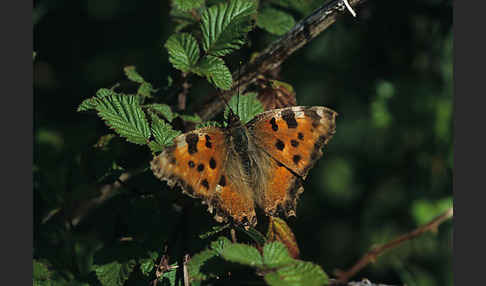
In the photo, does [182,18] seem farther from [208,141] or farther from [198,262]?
[198,262]

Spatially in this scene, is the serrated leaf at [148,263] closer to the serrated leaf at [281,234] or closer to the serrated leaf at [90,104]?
the serrated leaf at [281,234]

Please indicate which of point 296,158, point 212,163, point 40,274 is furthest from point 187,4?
point 40,274

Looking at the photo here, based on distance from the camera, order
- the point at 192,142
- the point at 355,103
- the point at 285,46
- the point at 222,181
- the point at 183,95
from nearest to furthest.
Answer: the point at 192,142 < the point at 222,181 < the point at 285,46 < the point at 183,95 < the point at 355,103

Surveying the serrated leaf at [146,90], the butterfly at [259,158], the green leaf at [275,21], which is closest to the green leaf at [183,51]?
the serrated leaf at [146,90]

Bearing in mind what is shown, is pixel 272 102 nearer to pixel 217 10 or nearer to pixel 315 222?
pixel 217 10

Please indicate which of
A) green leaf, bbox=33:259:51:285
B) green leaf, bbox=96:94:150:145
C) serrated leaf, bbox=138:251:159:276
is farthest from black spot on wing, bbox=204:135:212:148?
green leaf, bbox=33:259:51:285

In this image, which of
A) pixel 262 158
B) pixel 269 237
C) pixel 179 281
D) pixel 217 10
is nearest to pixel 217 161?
pixel 262 158
